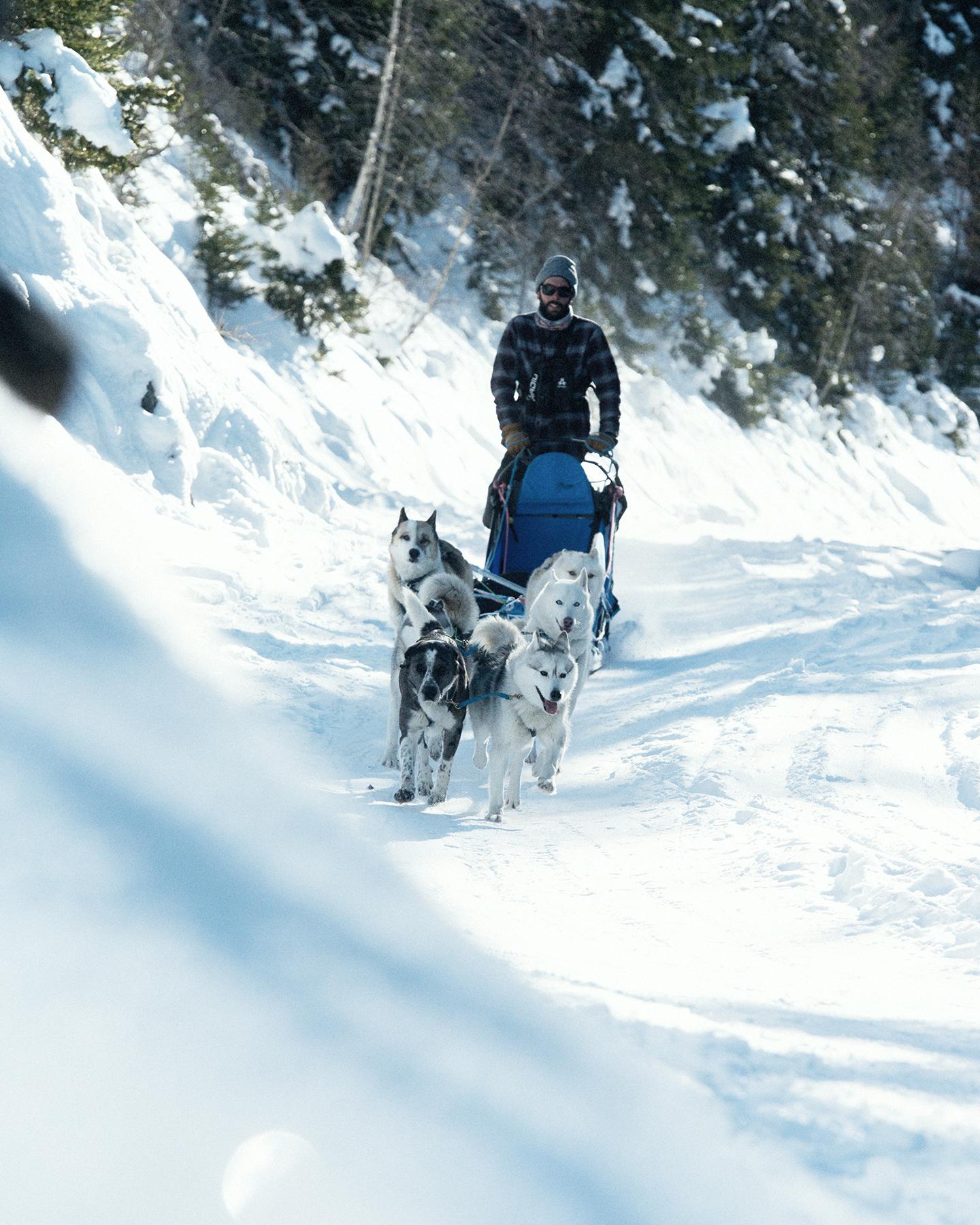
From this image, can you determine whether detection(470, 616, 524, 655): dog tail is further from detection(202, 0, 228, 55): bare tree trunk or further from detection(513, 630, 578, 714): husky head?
detection(202, 0, 228, 55): bare tree trunk

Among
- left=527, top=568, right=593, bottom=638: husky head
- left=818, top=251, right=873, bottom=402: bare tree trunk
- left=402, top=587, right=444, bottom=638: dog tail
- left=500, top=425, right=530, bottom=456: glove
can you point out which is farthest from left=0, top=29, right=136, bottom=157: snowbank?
left=818, top=251, right=873, bottom=402: bare tree trunk

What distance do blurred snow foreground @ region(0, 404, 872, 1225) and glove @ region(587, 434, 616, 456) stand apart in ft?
11.2

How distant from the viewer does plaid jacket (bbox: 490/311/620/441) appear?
624 centimetres

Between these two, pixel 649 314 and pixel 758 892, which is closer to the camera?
pixel 758 892

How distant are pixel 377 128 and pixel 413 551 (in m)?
9.88

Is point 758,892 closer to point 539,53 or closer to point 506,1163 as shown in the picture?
point 506,1163

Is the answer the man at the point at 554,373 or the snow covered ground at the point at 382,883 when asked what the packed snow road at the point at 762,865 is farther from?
the man at the point at 554,373

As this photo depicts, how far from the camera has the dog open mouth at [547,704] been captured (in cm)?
452

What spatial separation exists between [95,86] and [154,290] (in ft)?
4.94

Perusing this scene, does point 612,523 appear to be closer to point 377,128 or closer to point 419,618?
point 419,618

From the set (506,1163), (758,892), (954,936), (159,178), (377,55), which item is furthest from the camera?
(377,55)

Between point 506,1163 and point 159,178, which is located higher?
point 159,178

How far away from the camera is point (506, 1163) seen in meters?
1.98

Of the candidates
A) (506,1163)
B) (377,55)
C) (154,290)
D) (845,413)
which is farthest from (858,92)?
(506,1163)
